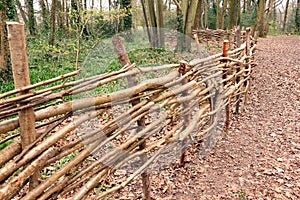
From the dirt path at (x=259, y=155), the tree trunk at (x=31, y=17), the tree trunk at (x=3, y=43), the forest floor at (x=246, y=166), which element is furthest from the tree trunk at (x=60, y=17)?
the forest floor at (x=246, y=166)

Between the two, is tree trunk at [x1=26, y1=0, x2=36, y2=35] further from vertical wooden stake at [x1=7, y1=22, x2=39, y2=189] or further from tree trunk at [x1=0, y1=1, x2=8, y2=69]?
vertical wooden stake at [x1=7, y1=22, x2=39, y2=189]

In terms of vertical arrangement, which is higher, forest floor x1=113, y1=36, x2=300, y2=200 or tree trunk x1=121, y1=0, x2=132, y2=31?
tree trunk x1=121, y1=0, x2=132, y2=31

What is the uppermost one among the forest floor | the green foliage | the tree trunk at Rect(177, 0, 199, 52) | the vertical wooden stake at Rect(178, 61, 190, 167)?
the green foliage

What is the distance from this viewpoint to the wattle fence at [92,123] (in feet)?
4.24

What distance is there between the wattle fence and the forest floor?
0.67 ft

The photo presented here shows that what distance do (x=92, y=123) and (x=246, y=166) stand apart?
2.00 meters

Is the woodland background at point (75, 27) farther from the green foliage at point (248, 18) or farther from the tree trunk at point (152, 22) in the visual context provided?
the green foliage at point (248, 18)

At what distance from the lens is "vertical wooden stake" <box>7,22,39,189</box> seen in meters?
1.21

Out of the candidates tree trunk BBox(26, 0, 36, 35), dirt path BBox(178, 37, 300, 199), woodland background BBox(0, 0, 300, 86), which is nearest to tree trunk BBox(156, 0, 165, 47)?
woodland background BBox(0, 0, 300, 86)

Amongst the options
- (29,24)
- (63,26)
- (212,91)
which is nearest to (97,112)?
(212,91)

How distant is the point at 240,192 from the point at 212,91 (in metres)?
1.20

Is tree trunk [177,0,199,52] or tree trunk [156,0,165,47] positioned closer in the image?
tree trunk [177,0,199,52]

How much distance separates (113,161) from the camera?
196cm

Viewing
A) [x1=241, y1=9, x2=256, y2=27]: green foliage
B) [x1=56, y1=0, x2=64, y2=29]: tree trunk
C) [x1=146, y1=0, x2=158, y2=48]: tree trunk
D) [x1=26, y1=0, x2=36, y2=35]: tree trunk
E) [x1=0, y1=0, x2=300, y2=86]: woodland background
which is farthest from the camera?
[x1=241, y1=9, x2=256, y2=27]: green foliage
